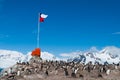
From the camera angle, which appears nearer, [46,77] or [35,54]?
[46,77]

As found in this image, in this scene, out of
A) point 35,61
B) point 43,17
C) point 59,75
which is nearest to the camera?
point 59,75

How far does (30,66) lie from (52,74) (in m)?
13.3

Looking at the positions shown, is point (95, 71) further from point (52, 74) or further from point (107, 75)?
point (52, 74)

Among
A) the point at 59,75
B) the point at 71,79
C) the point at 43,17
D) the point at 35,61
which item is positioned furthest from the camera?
the point at 35,61

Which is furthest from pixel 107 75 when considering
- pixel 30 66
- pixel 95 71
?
pixel 30 66

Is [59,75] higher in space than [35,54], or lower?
lower

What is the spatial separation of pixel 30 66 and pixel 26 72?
11897 mm

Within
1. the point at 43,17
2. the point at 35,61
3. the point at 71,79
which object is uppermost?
the point at 43,17

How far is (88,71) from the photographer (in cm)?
9894

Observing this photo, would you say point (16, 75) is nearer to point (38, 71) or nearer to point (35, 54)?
point (38, 71)

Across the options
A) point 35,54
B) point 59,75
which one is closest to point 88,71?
A: point 59,75

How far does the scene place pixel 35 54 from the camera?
104625mm

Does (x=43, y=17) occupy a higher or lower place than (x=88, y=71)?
higher

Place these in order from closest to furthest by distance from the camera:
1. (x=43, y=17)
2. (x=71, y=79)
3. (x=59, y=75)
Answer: (x=71, y=79), (x=59, y=75), (x=43, y=17)
